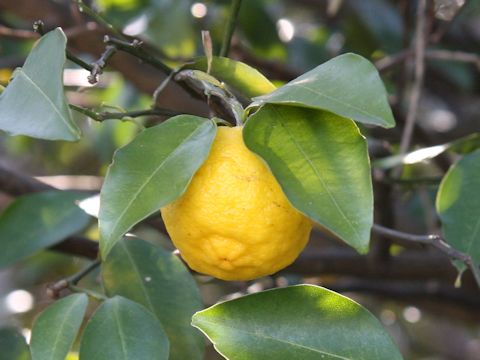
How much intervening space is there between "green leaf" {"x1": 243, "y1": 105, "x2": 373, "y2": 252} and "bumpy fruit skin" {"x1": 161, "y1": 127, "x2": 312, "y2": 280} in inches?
1.3

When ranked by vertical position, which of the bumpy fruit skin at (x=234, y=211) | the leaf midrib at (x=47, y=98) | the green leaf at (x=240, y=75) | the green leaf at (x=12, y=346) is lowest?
the green leaf at (x=12, y=346)

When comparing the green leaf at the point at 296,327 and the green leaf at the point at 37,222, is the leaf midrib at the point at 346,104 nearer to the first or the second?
the green leaf at the point at 296,327

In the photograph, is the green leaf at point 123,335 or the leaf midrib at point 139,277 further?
the leaf midrib at point 139,277

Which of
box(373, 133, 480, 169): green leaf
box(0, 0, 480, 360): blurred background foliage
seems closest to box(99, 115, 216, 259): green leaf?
box(373, 133, 480, 169): green leaf

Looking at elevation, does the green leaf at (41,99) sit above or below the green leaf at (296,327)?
above

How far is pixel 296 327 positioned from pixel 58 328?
21cm

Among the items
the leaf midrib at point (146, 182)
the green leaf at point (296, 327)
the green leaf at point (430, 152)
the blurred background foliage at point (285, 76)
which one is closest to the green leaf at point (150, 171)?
the leaf midrib at point (146, 182)

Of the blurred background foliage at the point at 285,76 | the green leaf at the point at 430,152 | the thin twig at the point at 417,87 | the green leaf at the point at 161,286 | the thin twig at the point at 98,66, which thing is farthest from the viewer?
the blurred background foliage at the point at 285,76

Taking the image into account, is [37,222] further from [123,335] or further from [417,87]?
[417,87]

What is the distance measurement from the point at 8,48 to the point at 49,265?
0.48 metres

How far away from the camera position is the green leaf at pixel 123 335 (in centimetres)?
70

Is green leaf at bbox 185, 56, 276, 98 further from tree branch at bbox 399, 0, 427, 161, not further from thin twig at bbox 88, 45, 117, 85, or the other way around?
tree branch at bbox 399, 0, 427, 161

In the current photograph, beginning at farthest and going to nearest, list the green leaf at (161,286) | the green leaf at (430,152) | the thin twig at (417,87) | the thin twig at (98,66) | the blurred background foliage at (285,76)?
the blurred background foliage at (285,76) → the thin twig at (417,87) → the green leaf at (430,152) → the green leaf at (161,286) → the thin twig at (98,66)

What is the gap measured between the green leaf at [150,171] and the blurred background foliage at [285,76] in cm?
55
